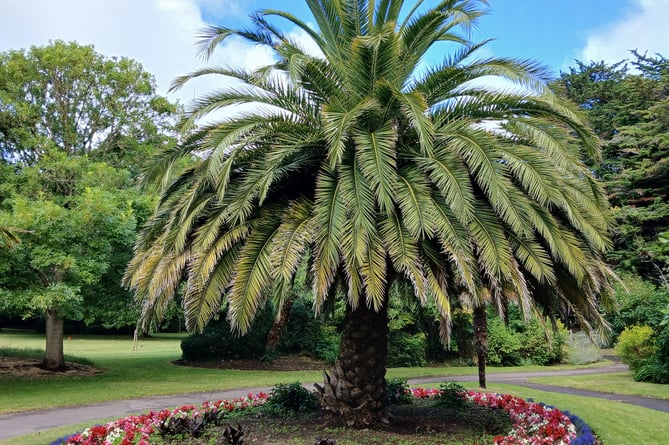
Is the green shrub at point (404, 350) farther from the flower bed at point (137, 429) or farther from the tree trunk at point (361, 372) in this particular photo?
the tree trunk at point (361, 372)

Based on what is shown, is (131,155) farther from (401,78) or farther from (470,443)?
(470,443)

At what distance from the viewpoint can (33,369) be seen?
16.9 m

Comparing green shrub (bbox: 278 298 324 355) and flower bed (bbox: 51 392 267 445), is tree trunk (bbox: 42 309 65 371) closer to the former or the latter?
green shrub (bbox: 278 298 324 355)

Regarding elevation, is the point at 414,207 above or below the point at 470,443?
above

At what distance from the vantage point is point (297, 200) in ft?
24.7

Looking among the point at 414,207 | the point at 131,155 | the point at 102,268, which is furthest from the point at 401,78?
the point at 131,155

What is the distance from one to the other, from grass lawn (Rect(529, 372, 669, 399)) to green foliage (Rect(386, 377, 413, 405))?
304 inches

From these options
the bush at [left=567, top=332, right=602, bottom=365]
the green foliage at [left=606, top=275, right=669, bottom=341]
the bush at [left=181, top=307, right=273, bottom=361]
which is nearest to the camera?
the green foliage at [left=606, top=275, right=669, bottom=341]

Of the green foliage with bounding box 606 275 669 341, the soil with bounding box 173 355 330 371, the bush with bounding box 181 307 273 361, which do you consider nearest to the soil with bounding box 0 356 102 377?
the bush with bounding box 181 307 273 361

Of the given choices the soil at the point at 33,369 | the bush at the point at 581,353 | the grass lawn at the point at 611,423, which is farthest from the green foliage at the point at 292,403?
the bush at the point at 581,353

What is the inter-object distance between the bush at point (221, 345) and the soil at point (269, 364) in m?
0.29

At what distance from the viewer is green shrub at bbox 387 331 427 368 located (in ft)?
71.4

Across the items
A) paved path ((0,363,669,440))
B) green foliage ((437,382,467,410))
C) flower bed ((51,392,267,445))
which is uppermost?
green foliage ((437,382,467,410))

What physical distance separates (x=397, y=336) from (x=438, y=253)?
1575 cm
